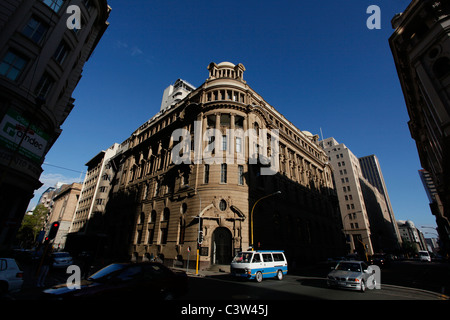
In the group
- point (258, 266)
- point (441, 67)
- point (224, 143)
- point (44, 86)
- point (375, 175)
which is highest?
point (375, 175)

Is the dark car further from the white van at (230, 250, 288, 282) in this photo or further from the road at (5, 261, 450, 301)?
the white van at (230, 250, 288, 282)

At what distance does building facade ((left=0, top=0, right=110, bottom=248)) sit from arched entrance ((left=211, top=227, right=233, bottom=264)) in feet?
59.8

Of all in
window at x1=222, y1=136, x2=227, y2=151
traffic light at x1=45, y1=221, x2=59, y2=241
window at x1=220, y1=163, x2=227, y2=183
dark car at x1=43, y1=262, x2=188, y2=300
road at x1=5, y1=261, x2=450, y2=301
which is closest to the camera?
dark car at x1=43, y1=262, x2=188, y2=300

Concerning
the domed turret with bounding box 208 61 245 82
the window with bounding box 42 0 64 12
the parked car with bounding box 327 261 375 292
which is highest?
the domed turret with bounding box 208 61 245 82

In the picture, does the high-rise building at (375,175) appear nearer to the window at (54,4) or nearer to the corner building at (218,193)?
the corner building at (218,193)

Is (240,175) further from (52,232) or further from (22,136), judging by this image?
(22,136)

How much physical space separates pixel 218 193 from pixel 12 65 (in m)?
22.4

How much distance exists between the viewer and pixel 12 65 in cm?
1534

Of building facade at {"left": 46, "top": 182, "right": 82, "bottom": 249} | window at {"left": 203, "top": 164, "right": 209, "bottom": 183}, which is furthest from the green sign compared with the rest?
building facade at {"left": 46, "top": 182, "right": 82, "bottom": 249}

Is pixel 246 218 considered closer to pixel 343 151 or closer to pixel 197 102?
pixel 197 102

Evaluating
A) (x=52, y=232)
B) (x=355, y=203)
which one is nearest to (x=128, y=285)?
(x=52, y=232)

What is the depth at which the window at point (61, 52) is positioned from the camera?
61.2ft

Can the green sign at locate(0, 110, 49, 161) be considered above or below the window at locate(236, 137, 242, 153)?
below

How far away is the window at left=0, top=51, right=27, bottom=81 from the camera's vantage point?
1495cm
